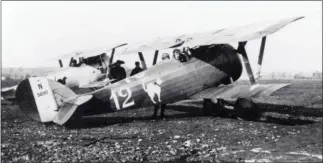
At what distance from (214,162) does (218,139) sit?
65.3 inches

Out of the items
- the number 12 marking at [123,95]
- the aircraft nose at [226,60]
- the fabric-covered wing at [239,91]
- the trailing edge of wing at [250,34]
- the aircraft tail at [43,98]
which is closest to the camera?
the fabric-covered wing at [239,91]

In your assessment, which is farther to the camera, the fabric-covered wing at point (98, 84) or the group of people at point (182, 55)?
the fabric-covered wing at point (98, 84)

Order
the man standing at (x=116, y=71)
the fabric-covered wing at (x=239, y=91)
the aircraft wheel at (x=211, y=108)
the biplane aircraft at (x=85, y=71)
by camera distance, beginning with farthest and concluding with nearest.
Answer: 1. the biplane aircraft at (x=85, y=71)
2. the man standing at (x=116, y=71)
3. the aircraft wheel at (x=211, y=108)
4. the fabric-covered wing at (x=239, y=91)

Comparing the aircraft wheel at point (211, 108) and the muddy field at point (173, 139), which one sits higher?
the muddy field at point (173, 139)

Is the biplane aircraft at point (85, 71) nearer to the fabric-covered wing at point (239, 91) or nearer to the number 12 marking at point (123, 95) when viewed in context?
the number 12 marking at point (123, 95)

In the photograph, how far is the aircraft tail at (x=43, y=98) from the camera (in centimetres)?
834

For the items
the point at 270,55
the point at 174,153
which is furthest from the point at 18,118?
the point at 270,55

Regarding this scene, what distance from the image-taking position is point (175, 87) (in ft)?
29.2

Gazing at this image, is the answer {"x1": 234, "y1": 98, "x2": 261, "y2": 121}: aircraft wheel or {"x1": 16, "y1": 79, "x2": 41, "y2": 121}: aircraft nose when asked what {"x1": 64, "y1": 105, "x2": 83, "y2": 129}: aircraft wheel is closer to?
{"x1": 16, "y1": 79, "x2": 41, "y2": 121}: aircraft nose

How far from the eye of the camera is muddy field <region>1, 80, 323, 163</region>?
5508mm

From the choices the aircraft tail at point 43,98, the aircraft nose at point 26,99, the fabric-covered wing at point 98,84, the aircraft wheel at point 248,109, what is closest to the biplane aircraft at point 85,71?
the fabric-covered wing at point 98,84

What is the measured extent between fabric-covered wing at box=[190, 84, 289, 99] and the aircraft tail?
9.82ft

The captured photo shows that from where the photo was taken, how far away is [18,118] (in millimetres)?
10594

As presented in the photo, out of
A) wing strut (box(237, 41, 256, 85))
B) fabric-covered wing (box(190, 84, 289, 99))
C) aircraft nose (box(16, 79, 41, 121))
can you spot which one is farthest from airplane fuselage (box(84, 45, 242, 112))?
aircraft nose (box(16, 79, 41, 121))
